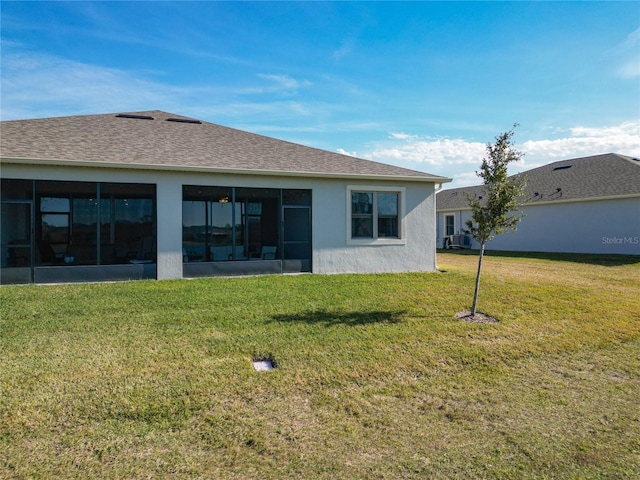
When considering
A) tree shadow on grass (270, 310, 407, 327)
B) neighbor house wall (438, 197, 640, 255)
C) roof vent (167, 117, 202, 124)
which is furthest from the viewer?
neighbor house wall (438, 197, 640, 255)

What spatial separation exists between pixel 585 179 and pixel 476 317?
1933cm

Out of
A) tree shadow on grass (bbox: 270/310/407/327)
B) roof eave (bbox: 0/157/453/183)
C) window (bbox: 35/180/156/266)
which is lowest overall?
tree shadow on grass (bbox: 270/310/407/327)

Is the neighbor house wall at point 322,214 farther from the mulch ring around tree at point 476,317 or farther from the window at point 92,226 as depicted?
the mulch ring around tree at point 476,317

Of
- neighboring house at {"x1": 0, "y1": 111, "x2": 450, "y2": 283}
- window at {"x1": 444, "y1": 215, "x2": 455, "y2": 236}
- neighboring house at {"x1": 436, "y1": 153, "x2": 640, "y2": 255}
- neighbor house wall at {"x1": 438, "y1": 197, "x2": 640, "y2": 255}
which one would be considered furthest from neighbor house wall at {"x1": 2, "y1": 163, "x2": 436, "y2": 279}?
window at {"x1": 444, "y1": 215, "x2": 455, "y2": 236}

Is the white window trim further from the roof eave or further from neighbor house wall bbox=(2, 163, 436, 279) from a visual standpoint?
the roof eave

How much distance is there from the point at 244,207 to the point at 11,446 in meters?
10.7

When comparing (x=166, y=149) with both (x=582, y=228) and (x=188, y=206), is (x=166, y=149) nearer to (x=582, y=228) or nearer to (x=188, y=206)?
(x=188, y=206)

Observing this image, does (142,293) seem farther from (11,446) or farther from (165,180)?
(11,446)

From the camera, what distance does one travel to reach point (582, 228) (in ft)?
69.1

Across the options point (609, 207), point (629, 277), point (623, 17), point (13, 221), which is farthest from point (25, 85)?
point (609, 207)

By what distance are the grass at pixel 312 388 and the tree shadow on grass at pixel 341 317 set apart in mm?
63

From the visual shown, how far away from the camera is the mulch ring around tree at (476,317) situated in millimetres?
7676

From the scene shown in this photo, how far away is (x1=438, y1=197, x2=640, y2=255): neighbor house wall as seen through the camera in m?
19.3

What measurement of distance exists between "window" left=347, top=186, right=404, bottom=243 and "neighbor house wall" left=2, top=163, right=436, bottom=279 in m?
0.17
